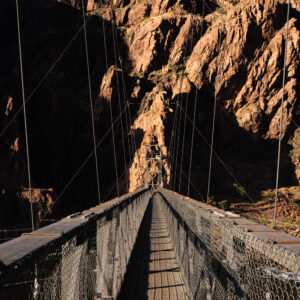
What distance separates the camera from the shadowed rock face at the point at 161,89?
25484mm

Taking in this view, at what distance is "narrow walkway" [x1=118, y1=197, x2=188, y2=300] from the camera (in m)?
2.97

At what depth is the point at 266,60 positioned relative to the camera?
30.0 m

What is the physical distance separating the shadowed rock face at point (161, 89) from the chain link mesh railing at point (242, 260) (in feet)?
69.4

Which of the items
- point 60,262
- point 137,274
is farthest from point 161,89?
point 60,262

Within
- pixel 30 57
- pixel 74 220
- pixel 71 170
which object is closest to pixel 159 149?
pixel 71 170

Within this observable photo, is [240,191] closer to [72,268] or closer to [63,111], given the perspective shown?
[63,111]

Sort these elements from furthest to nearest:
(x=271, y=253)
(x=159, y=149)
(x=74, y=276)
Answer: (x=159, y=149)
(x=74, y=276)
(x=271, y=253)

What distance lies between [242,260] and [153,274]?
2474mm

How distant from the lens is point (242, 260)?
1389mm

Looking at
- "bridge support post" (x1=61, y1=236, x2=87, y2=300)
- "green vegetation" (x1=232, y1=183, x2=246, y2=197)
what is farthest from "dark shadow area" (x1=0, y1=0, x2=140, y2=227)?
"bridge support post" (x1=61, y1=236, x2=87, y2=300)

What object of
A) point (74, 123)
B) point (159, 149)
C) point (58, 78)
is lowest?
point (159, 149)

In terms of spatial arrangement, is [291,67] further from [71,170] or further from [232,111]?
[71,170]

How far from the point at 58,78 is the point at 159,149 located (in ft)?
41.1

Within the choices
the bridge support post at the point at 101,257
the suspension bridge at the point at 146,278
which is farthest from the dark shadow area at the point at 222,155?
the bridge support post at the point at 101,257
